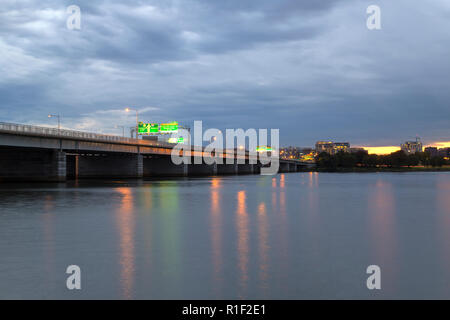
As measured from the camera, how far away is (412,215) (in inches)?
1076

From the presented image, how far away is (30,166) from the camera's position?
256ft

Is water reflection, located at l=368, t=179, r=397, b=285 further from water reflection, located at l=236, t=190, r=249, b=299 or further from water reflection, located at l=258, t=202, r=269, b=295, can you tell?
water reflection, located at l=236, t=190, r=249, b=299

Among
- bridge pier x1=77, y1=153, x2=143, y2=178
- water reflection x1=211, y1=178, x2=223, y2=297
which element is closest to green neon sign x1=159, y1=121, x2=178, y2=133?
bridge pier x1=77, y1=153, x2=143, y2=178

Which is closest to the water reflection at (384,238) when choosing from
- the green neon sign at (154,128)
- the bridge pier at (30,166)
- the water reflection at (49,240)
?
the water reflection at (49,240)

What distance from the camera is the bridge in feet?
227

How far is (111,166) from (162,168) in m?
26.7

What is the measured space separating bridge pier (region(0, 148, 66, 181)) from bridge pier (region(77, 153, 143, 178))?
91.0ft

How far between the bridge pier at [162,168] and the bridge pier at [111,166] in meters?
23.6

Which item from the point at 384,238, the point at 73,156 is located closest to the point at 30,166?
the point at 73,156

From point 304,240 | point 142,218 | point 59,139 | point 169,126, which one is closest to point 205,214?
point 142,218

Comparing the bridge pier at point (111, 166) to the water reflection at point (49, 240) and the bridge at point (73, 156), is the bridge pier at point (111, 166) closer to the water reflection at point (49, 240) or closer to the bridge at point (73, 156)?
the bridge at point (73, 156)
